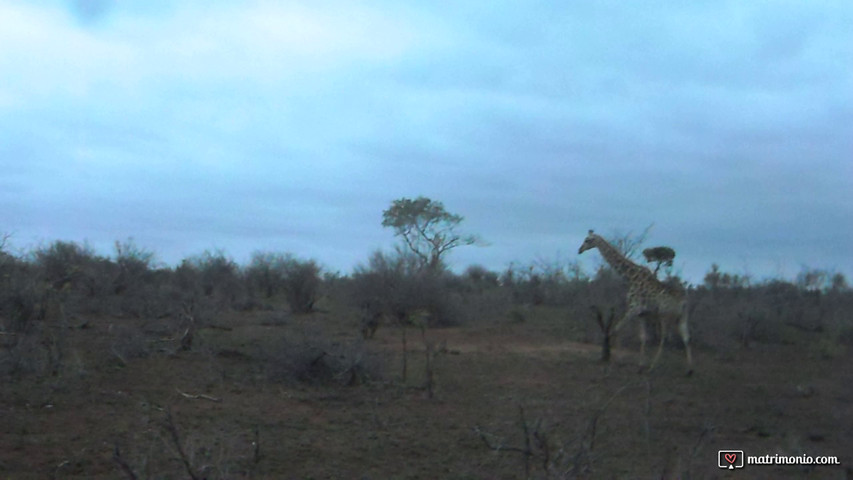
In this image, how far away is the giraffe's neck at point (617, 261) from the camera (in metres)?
14.4

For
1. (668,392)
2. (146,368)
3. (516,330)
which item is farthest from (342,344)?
(516,330)

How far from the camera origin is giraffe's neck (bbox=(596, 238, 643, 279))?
14.4m

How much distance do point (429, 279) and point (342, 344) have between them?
9.07 m

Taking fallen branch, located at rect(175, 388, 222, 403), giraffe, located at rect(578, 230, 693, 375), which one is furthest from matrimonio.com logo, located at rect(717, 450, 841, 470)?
fallen branch, located at rect(175, 388, 222, 403)

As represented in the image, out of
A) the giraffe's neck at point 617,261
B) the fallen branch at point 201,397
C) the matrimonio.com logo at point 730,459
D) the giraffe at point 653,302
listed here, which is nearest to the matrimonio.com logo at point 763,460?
the matrimonio.com logo at point 730,459

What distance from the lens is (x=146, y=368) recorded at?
11672 mm

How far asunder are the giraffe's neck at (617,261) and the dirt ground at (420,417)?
1575 mm

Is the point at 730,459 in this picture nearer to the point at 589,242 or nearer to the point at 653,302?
the point at 653,302

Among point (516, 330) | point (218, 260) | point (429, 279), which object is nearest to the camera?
point (516, 330)

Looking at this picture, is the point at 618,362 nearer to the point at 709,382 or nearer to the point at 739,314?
the point at 709,382

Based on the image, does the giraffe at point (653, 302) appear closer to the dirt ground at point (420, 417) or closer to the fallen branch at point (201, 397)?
the dirt ground at point (420, 417)

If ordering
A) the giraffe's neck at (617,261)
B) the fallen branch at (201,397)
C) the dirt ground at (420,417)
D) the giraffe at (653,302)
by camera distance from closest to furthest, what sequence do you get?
the dirt ground at (420,417), the fallen branch at (201,397), the giraffe at (653,302), the giraffe's neck at (617,261)

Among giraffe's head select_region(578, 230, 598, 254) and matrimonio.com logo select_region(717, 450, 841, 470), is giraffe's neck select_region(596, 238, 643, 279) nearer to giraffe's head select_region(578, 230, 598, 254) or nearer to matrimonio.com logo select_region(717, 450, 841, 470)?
giraffe's head select_region(578, 230, 598, 254)

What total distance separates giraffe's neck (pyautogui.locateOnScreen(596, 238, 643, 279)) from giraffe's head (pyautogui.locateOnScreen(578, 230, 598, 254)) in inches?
3.7
